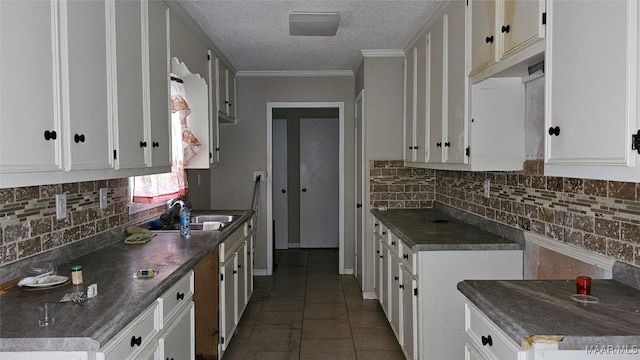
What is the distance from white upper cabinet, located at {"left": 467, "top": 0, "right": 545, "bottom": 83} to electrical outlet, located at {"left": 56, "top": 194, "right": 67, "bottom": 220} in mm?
2127

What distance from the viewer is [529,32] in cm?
182

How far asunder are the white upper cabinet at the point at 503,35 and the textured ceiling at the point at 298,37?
2.12 feet

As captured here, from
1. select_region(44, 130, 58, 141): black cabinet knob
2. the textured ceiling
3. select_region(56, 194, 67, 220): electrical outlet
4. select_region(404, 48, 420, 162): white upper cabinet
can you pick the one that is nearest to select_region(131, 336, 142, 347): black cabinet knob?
select_region(44, 130, 58, 141): black cabinet knob

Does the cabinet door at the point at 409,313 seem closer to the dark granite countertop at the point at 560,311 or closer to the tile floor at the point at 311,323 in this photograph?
the tile floor at the point at 311,323

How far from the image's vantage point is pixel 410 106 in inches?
156

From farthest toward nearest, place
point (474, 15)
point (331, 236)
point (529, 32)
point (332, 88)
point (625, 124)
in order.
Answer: point (331, 236) → point (332, 88) → point (474, 15) → point (529, 32) → point (625, 124)

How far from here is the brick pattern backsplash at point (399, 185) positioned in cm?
434

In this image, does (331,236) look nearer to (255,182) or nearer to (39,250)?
(255,182)

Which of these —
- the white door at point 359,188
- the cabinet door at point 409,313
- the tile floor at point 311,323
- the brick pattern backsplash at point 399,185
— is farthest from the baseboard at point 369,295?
the cabinet door at point 409,313

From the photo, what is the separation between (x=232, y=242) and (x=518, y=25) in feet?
7.72

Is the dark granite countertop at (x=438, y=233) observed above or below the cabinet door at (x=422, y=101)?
below

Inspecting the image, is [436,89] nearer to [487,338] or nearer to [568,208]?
[568,208]

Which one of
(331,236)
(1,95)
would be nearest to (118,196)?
(1,95)

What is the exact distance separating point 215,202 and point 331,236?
2.44 meters
